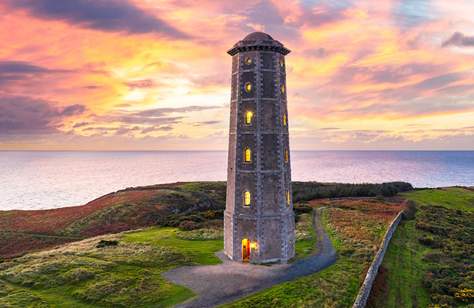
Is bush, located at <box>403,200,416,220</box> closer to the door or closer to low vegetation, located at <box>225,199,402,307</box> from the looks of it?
low vegetation, located at <box>225,199,402,307</box>

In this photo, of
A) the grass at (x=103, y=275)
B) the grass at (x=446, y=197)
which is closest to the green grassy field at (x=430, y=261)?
the grass at (x=446, y=197)

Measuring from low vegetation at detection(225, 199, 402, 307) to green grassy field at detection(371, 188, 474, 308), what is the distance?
2047mm

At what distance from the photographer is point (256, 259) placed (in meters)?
31.5

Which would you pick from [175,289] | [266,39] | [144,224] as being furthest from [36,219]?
[266,39]

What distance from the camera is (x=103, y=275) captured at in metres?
27.7

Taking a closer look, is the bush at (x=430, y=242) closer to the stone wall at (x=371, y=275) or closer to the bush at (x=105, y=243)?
the stone wall at (x=371, y=275)

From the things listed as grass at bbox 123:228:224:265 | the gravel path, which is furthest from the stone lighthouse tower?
grass at bbox 123:228:224:265

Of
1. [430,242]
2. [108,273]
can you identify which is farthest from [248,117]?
[430,242]

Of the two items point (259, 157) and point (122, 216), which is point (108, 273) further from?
point (122, 216)

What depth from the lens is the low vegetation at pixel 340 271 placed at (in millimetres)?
23750

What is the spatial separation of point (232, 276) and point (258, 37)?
71.8 ft

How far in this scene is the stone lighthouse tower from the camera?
103 feet

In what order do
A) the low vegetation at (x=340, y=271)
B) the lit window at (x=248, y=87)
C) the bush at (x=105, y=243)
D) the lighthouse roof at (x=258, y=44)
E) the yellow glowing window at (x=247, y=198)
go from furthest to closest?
1. the bush at (x=105, y=243)
2. the yellow glowing window at (x=247, y=198)
3. the lit window at (x=248, y=87)
4. the lighthouse roof at (x=258, y=44)
5. the low vegetation at (x=340, y=271)

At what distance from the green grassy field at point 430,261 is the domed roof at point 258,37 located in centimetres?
2410
